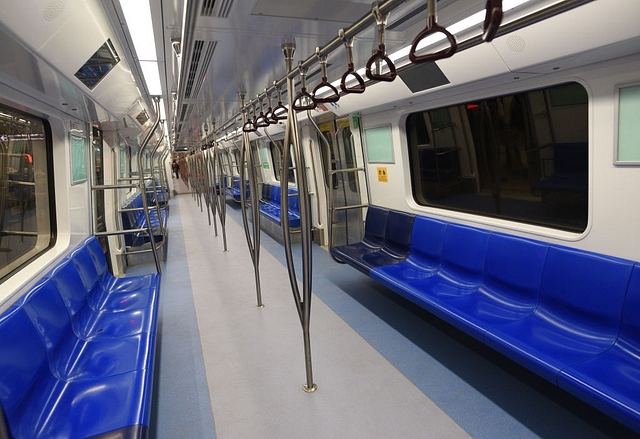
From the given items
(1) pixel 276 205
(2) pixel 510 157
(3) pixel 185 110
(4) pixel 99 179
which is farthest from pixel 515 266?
(1) pixel 276 205

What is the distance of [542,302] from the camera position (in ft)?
8.59

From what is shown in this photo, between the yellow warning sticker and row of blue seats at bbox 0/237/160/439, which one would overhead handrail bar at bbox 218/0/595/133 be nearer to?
row of blue seats at bbox 0/237/160/439

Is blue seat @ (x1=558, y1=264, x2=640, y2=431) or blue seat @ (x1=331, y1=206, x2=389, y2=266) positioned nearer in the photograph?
blue seat @ (x1=558, y1=264, x2=640, y2=431)

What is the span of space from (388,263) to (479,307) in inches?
51.3

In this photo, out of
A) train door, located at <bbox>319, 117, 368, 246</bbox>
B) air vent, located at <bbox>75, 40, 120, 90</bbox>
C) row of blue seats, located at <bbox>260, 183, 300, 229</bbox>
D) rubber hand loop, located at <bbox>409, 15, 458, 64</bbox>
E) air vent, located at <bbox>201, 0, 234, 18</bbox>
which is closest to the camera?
rubber hand loop, located at <bbox>409, 15, 458, 64</bbox>

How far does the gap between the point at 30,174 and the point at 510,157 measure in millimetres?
4336

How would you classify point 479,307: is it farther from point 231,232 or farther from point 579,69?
point 231,232

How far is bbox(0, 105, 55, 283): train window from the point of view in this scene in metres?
3.10

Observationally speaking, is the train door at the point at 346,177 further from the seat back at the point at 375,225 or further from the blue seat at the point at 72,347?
the blue seat at the point at 72,347

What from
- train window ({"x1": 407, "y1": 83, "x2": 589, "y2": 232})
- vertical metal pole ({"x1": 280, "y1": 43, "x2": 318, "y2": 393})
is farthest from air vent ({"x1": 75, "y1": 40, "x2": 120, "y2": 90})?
train window ({"x1": 407, "y1": 83, "x2": 589, "y2": 232})

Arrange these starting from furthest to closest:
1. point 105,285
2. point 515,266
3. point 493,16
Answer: point 105,285, point 515,266, point 493,16

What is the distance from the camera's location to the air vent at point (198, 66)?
2.50 metres

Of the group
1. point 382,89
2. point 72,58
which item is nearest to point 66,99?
point 72,58

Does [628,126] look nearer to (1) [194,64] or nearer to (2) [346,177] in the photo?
(1) [194,64]
